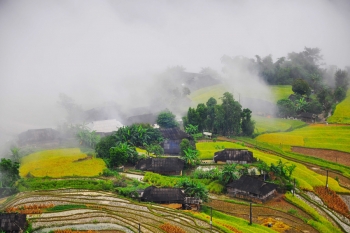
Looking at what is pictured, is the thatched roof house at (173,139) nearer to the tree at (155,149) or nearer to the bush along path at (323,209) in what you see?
the tree at (155,149)

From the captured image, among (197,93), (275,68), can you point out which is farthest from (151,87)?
(275,68)

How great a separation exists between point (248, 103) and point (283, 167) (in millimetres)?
36872

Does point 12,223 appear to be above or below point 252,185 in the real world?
below

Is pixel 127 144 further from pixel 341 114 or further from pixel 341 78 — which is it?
pixel 341 78

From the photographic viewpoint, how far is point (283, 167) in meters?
46.3

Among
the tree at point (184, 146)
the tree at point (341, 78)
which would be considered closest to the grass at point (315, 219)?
the tree at point (184, 146)

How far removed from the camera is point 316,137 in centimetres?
6125

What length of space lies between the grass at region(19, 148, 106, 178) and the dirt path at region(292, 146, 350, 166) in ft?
82.0

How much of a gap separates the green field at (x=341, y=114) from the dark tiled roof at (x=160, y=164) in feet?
106

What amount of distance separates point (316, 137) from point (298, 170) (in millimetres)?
15279

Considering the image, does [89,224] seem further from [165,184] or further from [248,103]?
[248,103]

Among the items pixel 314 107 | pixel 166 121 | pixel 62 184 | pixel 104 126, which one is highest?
pixel 314 107

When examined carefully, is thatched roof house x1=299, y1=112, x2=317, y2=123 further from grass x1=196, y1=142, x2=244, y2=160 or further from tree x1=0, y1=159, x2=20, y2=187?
tree x1=0, y1=159, x2=20, y2=187

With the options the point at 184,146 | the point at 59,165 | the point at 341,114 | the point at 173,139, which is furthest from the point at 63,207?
the point at 341,114
